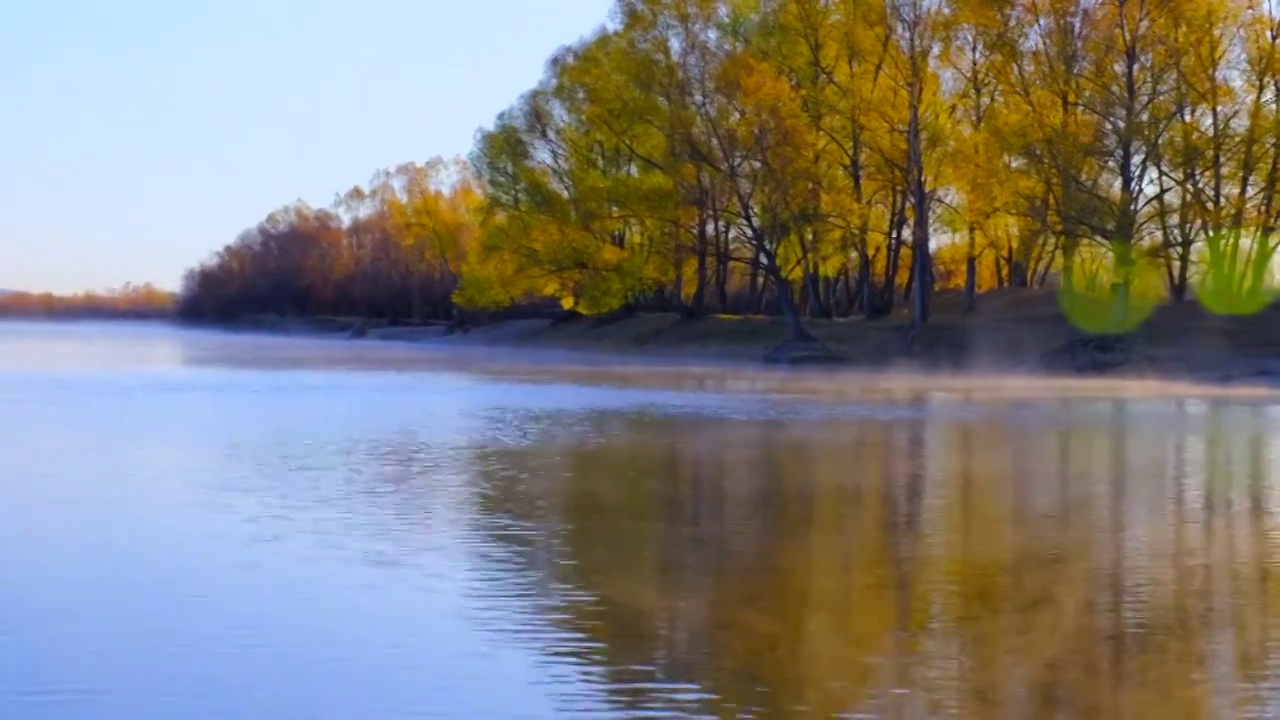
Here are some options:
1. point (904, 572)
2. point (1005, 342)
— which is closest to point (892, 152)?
point (1005, 342)

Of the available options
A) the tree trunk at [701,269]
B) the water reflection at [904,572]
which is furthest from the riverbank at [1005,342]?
the water reflection at [904,572]

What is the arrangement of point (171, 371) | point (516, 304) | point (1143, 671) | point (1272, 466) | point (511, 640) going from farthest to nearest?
1. point (516, 304)
2. point (171, 371)
3. point (1272, 466)
4. point (511, 640)
5. point (1143, 671)

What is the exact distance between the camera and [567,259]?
173ft

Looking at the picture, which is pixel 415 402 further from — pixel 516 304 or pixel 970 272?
pixel 516 304

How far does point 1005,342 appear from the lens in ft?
138

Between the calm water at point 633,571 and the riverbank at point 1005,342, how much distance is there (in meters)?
17.2

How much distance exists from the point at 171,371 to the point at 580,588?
101 ft

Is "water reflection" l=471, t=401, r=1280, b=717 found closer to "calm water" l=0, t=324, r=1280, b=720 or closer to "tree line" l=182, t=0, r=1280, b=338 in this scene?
"calm water" l=0, t=324, r=1280, b=720

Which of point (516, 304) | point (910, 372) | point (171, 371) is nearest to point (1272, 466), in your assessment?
point (910, 372)

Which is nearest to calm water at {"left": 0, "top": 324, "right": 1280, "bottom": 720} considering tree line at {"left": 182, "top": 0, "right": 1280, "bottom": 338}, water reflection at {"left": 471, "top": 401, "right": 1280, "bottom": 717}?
water reflection at {"left": 471, "top": 401, "right": 1280, "bottom": 717}

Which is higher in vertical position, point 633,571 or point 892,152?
point 892,152

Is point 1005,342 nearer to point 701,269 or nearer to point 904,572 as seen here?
point 701,269

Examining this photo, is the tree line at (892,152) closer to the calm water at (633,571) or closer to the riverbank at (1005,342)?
the riverbank at (1005,342)

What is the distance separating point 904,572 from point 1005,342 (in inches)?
1288
